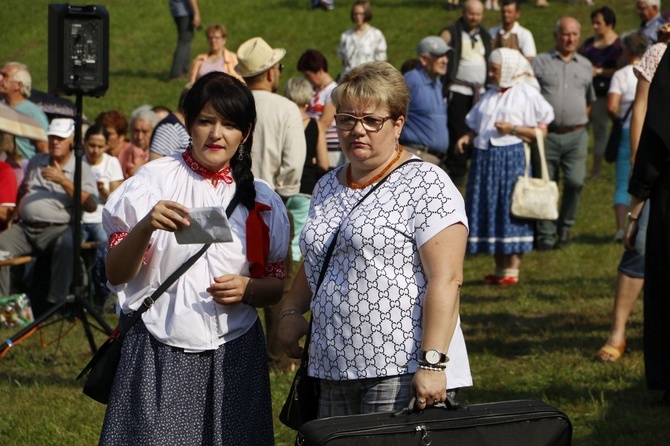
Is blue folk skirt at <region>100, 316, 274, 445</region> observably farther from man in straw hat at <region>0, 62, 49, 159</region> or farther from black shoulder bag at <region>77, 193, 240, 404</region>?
man in straw hat at <region>0, 62, 49, 159</region>

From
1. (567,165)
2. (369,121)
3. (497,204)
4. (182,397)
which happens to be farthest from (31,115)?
(369,121)

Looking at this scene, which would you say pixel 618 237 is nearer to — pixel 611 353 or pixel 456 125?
pixel 456 125

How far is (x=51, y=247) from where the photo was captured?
9.30 meters

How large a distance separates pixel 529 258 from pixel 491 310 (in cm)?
245

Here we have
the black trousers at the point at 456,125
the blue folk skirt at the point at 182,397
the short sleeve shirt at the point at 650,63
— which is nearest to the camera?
the blue folk skirt at the point at 182,397

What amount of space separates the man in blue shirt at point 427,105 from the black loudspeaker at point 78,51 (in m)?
4.20

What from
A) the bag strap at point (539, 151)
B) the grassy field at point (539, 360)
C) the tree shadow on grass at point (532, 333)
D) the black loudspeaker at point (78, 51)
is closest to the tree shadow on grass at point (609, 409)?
the grassy field at point (539, 360)

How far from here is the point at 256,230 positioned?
3846mm

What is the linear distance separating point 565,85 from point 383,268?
350 inches

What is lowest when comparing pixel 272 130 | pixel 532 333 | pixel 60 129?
pixel 532 333

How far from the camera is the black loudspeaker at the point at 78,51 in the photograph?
7.36 m

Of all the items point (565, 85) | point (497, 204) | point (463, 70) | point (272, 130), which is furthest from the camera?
point (463, 70)

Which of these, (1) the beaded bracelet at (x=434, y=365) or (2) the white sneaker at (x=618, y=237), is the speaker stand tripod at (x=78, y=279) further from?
(2) the white sneaker at (x=618, y=237)

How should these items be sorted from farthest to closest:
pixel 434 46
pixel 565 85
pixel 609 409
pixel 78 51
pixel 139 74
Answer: pixel 139 74 → pixel 565 85 → pixel 434 46 → pixel 78 51 → pixel 609 409
